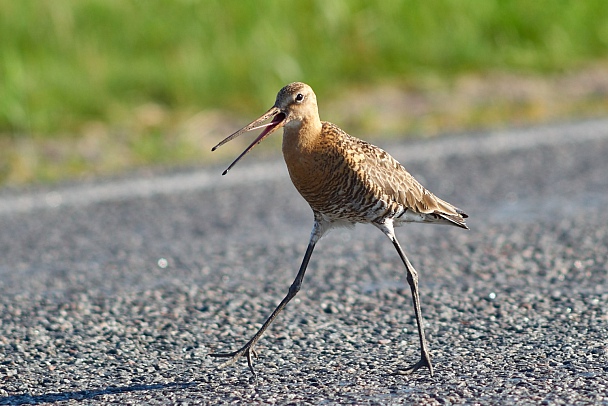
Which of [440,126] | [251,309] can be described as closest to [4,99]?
[440,126]

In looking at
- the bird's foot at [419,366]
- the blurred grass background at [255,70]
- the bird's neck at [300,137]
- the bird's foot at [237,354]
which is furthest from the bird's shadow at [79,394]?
the blurred grass background at [255,70]

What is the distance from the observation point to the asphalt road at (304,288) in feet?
14.9

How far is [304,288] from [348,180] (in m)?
1.33

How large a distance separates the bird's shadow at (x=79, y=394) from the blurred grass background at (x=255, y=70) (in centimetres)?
423

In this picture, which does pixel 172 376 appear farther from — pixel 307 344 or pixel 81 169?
pixel 81 169

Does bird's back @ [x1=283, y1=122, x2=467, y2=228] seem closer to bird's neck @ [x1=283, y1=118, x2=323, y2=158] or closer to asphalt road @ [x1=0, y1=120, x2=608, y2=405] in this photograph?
bird's neck @ [x1=283, y1=118, x2=323, y2=158]

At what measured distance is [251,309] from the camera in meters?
5.71

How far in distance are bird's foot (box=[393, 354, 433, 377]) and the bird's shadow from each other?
836 mm

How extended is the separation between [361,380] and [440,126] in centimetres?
551

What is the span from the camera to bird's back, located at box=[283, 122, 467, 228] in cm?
481

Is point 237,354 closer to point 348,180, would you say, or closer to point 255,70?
point 348,180

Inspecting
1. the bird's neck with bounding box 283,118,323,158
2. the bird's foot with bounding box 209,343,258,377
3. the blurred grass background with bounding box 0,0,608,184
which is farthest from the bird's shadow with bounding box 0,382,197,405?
the blurred grass background with bounding box 0,0,608,184

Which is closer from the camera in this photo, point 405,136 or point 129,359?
point 129,359

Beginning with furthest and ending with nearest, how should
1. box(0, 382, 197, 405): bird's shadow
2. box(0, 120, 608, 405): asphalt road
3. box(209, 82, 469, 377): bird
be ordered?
box(209, 82, 469, 377): bird, box(0, 120, 608, 405): asphalt road, box(0, 382, 197, 405): bird's shadow
